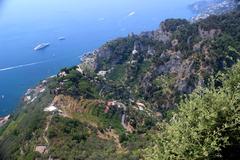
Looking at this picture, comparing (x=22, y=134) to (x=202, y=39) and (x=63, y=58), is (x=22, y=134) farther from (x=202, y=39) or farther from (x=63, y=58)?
(x=63, y=58)

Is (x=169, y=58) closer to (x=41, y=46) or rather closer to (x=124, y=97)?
(x=124, y=97)

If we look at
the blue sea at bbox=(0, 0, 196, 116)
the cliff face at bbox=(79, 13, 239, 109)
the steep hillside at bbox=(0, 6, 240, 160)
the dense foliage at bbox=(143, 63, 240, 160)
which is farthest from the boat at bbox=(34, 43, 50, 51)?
the dense foliage at bbox=(143, 63, 240, 160)

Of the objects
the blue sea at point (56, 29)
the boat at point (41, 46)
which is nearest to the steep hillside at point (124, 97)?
Answer: the blue sea at point (56, 29)

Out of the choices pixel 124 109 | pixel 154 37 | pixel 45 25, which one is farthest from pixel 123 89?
pixel 45 25

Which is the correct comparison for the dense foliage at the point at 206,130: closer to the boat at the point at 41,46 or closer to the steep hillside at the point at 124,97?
the steep hillside at the point at 124,97

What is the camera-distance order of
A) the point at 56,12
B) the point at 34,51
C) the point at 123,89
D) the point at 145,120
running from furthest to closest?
the point at 56,12 → the point at 34,51 → the point at 123,89 → the point at 145,120

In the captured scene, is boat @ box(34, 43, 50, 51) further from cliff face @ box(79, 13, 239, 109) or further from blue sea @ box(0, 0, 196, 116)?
cliff face @ box(79, 13, 239, 109)
